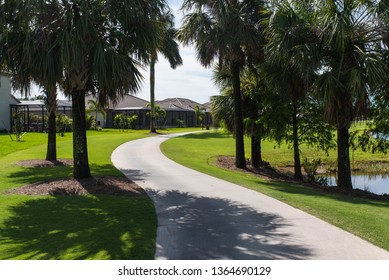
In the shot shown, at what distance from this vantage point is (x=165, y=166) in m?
16.0

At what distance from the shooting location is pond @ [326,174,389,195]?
16.9 metres

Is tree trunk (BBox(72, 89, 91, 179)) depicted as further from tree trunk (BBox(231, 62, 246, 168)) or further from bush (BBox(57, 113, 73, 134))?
bush (BBox(57, 113, 73, 134))

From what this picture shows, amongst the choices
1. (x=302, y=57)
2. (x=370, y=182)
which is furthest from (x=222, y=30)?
(x=370, y=182)

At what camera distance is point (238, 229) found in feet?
22.4

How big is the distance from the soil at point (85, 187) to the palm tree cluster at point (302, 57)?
6200 millimetres

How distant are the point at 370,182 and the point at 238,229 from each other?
13845 millimetres

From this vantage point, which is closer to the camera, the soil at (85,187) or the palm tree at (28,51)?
the palm tree at (28,51)

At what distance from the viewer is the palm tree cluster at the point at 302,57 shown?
39.9 ft

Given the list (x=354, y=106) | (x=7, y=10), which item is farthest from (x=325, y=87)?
(x=7, y=10)

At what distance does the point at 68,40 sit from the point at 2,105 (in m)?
38.1

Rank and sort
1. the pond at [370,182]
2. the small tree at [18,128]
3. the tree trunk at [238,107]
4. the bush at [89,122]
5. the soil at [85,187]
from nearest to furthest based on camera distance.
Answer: the soil at [85,187], the pond at [370,182], the tree trunk at [238,107], the small tree at [18,128], the bush at [89,122]

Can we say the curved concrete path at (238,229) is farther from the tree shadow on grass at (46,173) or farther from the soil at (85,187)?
the tree shadow on grass at (46,173)

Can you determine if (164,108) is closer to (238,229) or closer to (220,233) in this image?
(238,229)

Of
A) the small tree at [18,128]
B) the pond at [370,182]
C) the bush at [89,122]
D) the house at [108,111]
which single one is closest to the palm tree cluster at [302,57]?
the pond at [370,182]
